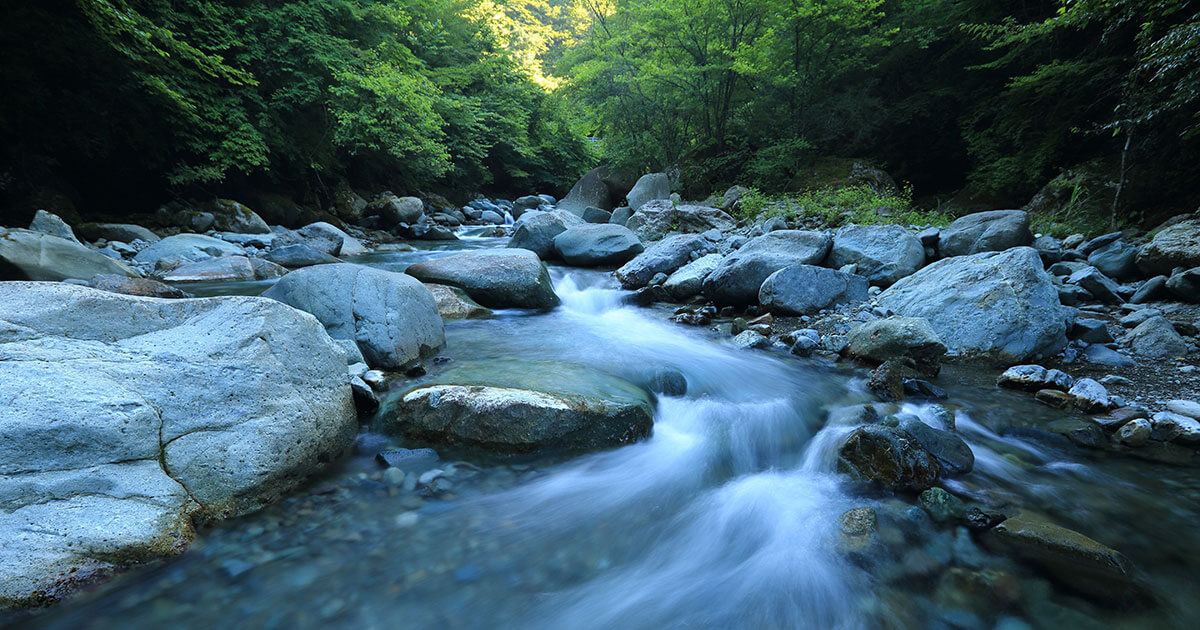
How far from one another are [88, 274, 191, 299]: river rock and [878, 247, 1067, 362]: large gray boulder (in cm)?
832

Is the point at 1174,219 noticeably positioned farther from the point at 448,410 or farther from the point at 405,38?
the point at 405,38

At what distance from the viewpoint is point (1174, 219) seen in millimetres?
6406

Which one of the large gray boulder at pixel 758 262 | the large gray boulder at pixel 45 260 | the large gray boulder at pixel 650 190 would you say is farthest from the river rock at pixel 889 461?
the large gray boulder at pixel 650 190

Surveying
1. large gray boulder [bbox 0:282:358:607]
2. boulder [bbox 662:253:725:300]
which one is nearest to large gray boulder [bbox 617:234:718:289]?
boulder [bbox 662:253:725:300]

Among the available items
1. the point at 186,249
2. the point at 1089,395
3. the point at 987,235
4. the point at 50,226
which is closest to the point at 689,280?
the point at 987,235

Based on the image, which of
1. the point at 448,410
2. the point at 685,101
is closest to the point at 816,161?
the point at 685,101

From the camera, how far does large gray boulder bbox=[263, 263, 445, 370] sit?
12.8 feet

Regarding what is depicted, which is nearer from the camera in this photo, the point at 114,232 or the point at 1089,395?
the point at 1089,395

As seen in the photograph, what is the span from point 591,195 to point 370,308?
16872 mm

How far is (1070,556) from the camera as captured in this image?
1.96 m

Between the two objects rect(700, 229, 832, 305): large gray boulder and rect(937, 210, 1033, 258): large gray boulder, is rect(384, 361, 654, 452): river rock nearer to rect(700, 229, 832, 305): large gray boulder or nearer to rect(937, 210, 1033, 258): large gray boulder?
rect(700, 229, 832, 305): large gray boulder

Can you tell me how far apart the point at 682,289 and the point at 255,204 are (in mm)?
12790

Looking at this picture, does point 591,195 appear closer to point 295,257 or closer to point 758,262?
point 295,257

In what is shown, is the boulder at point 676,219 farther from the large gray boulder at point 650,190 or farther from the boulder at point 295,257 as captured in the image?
the boulder at point 295,257
